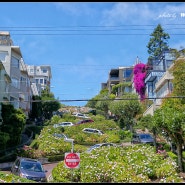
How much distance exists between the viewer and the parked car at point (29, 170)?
1959cm

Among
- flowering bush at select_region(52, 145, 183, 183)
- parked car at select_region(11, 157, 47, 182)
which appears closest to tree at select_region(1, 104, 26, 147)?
parked car at select_region(11, 157, 47, 182)

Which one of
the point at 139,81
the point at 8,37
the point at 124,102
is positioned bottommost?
the point at 124,102

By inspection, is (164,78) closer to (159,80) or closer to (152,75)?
(159,80)

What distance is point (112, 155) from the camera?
23031mm

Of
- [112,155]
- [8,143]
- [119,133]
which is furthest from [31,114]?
[112,155]

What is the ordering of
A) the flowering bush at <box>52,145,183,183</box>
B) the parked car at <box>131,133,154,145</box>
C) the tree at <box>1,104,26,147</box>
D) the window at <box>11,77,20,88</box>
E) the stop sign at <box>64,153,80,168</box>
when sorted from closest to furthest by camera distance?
1. the stop sign at <box>64,153,80,168</box>
2. the flowering bush at <box>52,145,183,183</box>
3. the tree at <box>1,104,26,147</box>
4. the parked car at <box>131,133,154,145</box>
5. the window at <box>11,77,20,88</box>

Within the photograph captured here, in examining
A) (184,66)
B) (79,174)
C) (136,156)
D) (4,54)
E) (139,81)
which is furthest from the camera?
(139,81)

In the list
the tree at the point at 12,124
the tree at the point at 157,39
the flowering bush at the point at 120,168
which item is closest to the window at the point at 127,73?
the tree at the point at 157,39

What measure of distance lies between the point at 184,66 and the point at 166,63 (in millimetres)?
22708

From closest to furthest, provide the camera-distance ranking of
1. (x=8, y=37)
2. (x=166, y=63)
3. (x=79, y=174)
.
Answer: (x=79, y=174) → (x=8, y=37) → (x=166, y=63)

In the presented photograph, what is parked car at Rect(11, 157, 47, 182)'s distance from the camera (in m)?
19.6

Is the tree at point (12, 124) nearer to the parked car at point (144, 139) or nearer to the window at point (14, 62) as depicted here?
the window at point (14, 62)

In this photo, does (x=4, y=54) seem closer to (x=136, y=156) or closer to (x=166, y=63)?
(x=166, y=63)

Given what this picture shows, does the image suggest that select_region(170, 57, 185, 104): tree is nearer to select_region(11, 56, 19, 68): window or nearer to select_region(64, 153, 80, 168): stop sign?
select_region(64, 153, 80, 168): stop sign
